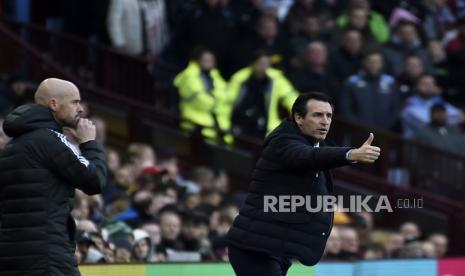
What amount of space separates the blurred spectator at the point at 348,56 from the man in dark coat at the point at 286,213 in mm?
8731

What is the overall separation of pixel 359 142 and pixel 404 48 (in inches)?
84.0

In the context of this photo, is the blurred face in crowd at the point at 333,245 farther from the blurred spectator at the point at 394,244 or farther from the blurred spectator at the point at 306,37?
the blurred spectator at the point at 306,37

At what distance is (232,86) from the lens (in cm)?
1731

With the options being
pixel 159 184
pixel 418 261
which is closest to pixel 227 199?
pixel 159 184

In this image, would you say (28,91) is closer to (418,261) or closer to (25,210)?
(418,261)

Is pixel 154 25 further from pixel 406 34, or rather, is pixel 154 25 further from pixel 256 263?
pixel 256 263

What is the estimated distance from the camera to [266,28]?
59.8 feet

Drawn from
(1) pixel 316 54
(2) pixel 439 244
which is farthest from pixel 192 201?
(1) pixel 316 54

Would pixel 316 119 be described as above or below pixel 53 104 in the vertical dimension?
below

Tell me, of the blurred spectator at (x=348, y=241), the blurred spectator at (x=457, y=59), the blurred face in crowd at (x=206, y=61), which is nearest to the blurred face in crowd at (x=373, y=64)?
the blurred face in crowd at (x=206, y=61)

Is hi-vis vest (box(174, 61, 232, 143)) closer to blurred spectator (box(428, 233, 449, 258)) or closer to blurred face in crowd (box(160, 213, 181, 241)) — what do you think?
blurred spectator (box(428, 233, 449, 258))

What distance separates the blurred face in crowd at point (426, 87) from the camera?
18697mm

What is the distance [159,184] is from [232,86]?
2490 mm

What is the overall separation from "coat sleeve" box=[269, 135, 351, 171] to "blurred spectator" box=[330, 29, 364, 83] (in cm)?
889
